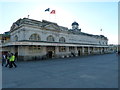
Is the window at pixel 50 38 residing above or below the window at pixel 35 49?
above

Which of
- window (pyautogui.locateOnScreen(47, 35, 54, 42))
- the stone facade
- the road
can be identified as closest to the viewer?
the road

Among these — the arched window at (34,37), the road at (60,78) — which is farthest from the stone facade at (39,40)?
the road at (60,78)

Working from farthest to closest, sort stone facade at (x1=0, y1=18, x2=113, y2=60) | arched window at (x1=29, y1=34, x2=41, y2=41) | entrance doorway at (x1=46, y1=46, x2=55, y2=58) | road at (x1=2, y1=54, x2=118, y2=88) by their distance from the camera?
entrance doorway at (x1=46, y1=46, x2=55, y2=58), arched window at (x1=29, y1=34, x2=41, y2=41), stone facade at (x1=0, y1=18, x2=113, y2=60), road at (x1=2, y1=54, x2=118, y2=88)

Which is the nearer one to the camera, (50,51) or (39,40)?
(39,40)

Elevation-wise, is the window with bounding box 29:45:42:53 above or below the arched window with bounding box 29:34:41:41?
below

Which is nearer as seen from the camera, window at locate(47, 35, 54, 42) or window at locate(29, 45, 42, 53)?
window at locate(29, 45, 42, 53)

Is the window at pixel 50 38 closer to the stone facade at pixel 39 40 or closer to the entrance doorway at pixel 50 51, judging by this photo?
the stone facade at pixel 39 40

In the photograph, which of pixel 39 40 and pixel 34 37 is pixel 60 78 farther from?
pixel 39 40

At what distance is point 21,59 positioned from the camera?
22484mm

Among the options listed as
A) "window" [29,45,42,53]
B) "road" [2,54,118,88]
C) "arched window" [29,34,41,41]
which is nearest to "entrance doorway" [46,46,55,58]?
"window" [29,45,42,53]

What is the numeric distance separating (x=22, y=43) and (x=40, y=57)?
6.37 meters

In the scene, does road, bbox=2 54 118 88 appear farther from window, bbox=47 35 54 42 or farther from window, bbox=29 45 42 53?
window, bbox=47 35 54 42

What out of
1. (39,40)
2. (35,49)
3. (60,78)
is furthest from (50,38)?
(60,78)

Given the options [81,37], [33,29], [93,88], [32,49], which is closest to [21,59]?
[32,49]
